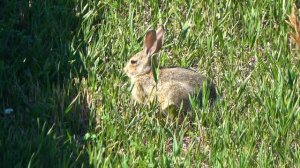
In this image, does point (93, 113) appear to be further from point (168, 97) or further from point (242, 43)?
point (242, 43)

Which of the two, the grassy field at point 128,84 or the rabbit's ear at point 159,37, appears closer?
the grassy field at point 128,84

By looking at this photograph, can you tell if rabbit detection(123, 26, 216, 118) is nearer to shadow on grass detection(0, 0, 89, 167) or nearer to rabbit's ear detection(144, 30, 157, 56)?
rabbit's ear detection(144, 30, 157, 56)

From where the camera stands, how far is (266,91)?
272 inches

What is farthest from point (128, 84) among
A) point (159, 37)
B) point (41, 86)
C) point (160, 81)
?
point (41, 86)

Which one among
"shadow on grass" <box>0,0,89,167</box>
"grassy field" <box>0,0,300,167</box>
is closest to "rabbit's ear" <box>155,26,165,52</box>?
"grassy field" <box>0,0,300,167</box>

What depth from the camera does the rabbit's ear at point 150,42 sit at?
24.0ft

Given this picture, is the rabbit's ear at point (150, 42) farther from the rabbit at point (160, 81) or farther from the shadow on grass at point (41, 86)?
the shadow on grass at point (41, 86)

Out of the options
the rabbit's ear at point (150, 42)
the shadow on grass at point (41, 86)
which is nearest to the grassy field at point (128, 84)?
the shadow on grass at point (41, 86)

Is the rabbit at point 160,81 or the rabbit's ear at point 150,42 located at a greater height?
the rabbit's ear at point 150,42

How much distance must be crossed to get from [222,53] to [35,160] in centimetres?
217

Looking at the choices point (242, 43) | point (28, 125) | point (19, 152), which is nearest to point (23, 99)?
point (28, 125)

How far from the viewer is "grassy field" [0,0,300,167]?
629 centimetres

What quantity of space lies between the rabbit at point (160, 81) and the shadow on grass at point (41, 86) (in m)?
0.42

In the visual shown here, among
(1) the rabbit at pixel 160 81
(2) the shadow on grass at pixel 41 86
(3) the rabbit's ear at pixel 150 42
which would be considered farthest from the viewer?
(3) the rabbit's ear at pixel 150 42
